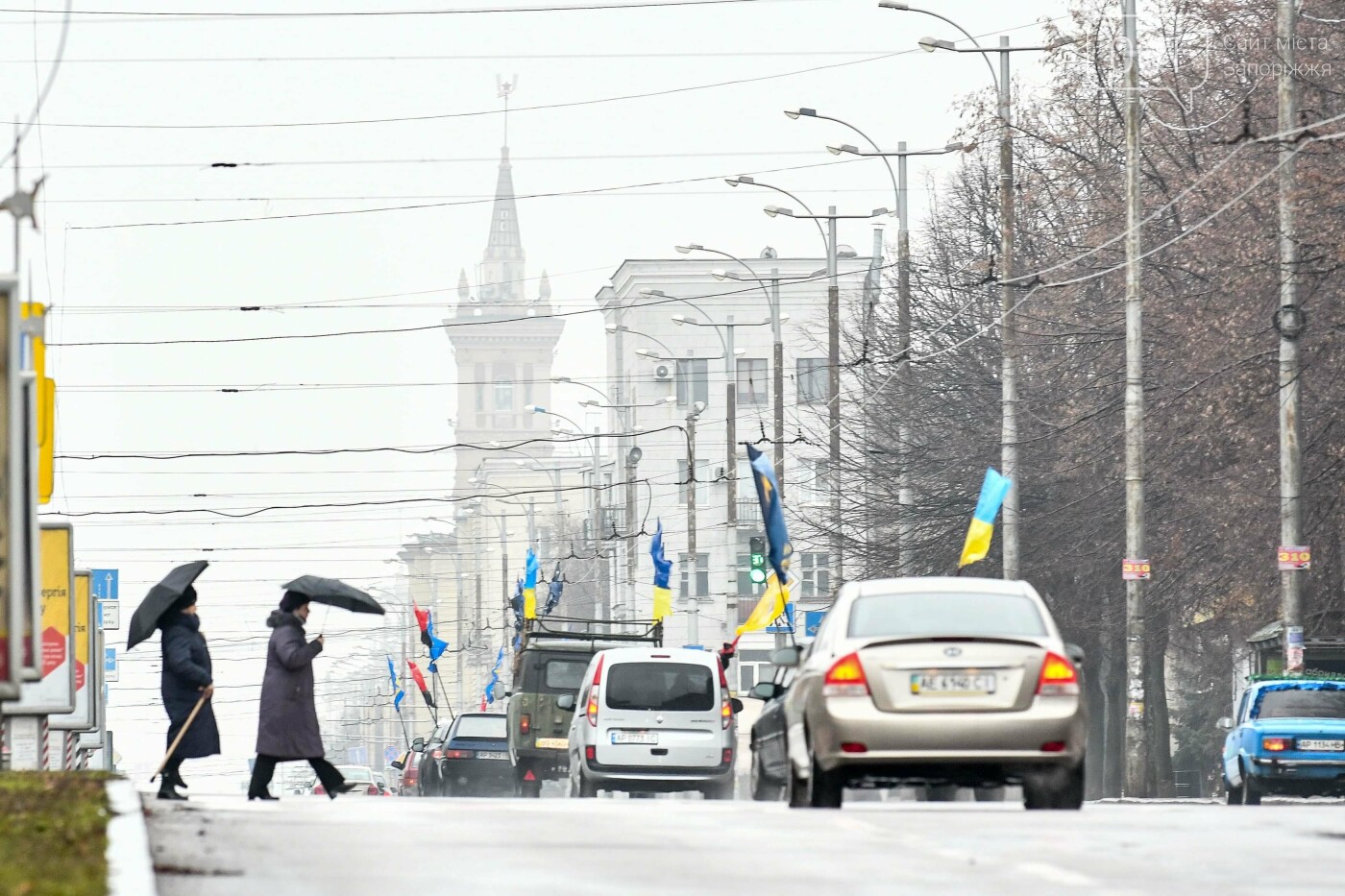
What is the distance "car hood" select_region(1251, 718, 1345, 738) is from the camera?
99.7ft

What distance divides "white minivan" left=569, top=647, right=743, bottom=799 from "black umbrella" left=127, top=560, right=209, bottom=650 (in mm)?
8127

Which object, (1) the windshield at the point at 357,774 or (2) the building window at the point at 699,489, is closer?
(1) the windshield at the point at 357,774

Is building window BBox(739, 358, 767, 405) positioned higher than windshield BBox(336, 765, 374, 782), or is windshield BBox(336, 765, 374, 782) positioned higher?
building window BBox(739, 358, 767, 405)

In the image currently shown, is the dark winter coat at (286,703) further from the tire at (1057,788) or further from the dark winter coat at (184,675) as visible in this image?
the tire at (1057,788)

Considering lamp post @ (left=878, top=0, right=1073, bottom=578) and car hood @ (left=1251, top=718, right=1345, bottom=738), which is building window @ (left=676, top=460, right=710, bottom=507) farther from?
car hood @ (left=1251, top=718, right=1345, bottom=738)

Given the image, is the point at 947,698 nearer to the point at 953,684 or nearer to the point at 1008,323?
the point at 953,684

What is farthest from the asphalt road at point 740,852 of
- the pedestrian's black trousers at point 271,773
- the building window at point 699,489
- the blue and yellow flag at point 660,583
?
the building window at point 699,489

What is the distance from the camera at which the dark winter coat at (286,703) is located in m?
20.3

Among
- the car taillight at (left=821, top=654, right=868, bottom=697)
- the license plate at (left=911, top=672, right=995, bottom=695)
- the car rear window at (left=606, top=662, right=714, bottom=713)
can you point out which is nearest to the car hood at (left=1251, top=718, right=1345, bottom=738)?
the car rear window at (left=606, top=662, right=714, bottom=713)

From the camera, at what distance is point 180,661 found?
21.1m

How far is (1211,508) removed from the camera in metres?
40.3

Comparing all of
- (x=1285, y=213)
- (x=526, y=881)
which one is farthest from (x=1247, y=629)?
(x=526, y=881)

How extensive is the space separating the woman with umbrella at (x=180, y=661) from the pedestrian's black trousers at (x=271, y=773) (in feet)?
1.50

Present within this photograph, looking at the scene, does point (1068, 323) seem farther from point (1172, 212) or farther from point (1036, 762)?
point (1036, 762)
